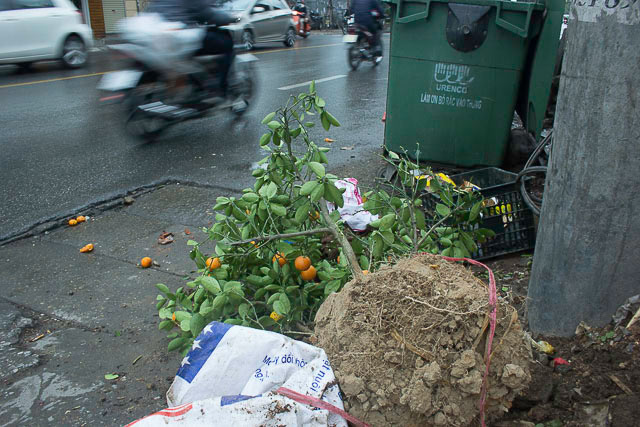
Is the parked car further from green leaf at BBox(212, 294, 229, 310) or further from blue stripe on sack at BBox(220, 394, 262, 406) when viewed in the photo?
blue stripe on sack at BBox(220, 394, 262, 406)

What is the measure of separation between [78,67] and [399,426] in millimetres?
12731

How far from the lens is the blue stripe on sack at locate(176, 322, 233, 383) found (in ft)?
6.82

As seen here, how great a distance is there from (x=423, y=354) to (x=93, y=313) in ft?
7.01

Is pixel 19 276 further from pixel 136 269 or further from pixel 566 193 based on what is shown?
pixel 566 193

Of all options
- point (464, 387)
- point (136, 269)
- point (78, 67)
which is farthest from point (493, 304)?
point (78, 67)

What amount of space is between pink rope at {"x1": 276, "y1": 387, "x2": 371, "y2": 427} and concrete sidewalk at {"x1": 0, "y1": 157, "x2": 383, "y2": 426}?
90cm

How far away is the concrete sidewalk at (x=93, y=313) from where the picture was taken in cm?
→ 261

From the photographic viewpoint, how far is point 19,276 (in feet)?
12.5

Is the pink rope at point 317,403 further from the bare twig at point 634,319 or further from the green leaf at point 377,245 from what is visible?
the bare twig at point 634,319

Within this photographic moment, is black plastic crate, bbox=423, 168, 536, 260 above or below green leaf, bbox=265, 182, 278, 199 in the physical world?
below

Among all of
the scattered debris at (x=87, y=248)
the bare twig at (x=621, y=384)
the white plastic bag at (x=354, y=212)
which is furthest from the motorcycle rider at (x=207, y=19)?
the bare twig at (x=621, y=384)

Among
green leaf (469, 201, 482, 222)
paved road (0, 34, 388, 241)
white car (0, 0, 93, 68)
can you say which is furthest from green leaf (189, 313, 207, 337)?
white car (0, 0, 93, 68)

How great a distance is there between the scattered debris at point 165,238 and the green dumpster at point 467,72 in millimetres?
2160

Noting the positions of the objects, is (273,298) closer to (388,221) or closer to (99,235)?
(388,221)
